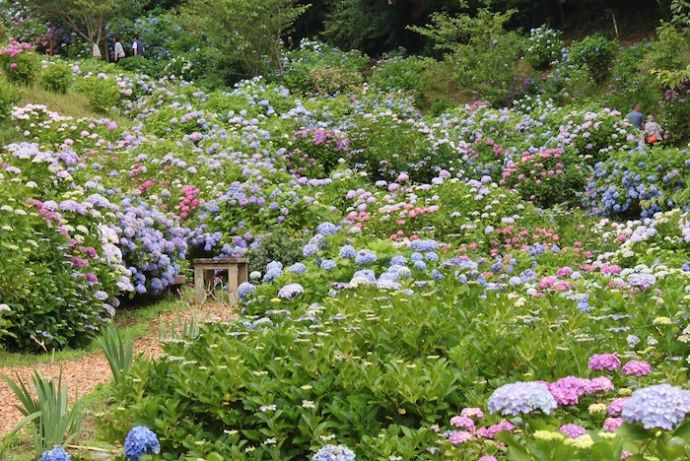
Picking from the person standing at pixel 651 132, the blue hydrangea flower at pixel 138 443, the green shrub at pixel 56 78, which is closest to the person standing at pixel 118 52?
the green shrub at pixel 56 78

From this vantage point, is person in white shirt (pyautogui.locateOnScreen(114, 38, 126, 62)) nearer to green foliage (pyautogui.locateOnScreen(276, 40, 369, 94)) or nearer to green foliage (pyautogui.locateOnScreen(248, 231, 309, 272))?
green foliage (pyautogui.locateOnScreen(276, 40, 369, 94))

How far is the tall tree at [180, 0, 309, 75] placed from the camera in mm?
19188

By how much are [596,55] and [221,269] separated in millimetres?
12352

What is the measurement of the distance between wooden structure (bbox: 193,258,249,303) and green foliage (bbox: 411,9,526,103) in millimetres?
10359

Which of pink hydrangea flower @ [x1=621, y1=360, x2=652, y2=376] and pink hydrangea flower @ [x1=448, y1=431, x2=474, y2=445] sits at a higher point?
pink hydrangea flower @ [x1=621, y1=360, x2=652, y2=376]

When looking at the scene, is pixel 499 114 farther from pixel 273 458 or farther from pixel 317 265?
pixel 273 458

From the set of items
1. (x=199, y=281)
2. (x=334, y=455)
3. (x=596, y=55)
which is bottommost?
(x=199, y=281)

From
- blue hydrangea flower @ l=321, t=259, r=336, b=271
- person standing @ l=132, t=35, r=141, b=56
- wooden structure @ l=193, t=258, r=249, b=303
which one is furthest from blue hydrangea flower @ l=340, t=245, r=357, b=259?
person standing @ l=132, t=35, r=141, b=56

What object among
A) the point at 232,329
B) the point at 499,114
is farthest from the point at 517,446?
the point at 499,114

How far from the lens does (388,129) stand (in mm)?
12570

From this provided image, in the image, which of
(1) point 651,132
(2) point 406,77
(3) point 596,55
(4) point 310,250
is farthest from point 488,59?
(4) point 310,250

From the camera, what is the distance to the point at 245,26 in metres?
19.4

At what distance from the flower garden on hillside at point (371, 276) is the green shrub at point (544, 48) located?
4.97 meters

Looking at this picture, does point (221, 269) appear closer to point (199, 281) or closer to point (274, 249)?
point (199, 281)
